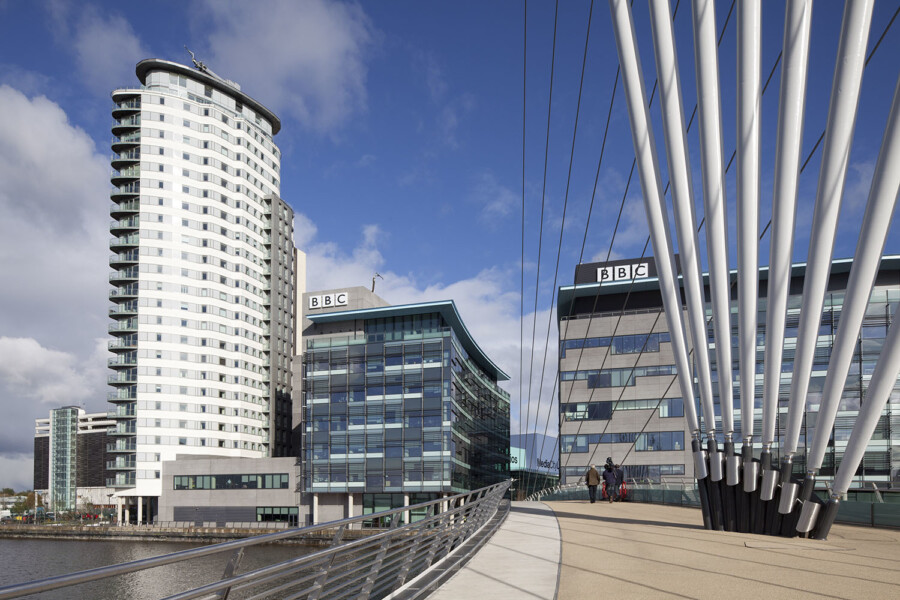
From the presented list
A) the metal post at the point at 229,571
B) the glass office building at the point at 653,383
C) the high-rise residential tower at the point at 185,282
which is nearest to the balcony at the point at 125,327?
the high-rise residential tower at the point at 185,282

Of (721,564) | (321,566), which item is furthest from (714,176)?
(321,566)

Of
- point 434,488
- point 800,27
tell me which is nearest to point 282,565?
point 800,27

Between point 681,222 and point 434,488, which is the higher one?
point 681,222

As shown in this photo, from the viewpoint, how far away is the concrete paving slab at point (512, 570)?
9274 millimetres

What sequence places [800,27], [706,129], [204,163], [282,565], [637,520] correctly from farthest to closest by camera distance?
[204,163] → [637,520] → [706,129] → [800,27] → [282,565]

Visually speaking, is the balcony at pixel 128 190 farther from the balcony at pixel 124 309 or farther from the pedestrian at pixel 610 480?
the pedestrian at pixel 610 480

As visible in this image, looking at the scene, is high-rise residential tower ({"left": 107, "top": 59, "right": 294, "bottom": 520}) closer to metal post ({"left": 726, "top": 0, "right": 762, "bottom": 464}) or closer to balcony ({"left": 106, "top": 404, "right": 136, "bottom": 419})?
balcony ({"left": 106, "top": 404, "right": 136, "bottom": 419})

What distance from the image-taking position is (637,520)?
20.3m

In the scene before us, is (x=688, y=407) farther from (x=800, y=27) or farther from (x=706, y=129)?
(x=800, y=27)

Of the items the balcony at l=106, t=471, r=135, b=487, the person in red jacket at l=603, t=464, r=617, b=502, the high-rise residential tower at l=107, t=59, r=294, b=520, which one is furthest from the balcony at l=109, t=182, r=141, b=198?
the person in red jacket at l=603, t=464, r=617, b=502

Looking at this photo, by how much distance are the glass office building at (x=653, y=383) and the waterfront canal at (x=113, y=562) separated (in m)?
27.1

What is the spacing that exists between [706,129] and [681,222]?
2.35 meters

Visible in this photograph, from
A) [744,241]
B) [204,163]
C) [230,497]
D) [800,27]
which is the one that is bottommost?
[230,497]

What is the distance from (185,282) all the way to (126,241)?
27.7 ft
